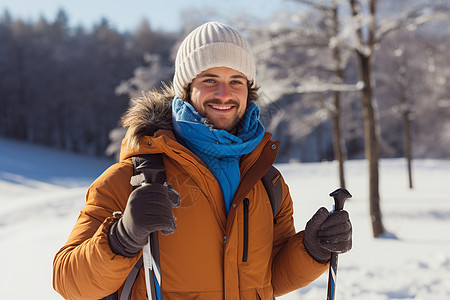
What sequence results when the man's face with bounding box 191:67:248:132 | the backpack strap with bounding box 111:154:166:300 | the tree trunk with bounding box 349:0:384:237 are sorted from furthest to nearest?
the tree trunk with bounding box 349:0:384:237, the man's face with bounding box 191:67:248:132, the backpack strap with bounding box 111:154:166:300

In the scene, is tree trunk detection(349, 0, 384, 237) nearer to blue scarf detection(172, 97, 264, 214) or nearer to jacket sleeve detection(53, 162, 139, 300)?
blue scarf detection(172, 97, 264, 214)

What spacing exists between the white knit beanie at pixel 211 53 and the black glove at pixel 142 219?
26.8 inches

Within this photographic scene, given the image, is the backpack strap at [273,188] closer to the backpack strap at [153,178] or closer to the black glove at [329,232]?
the backpack strap at [153,178]

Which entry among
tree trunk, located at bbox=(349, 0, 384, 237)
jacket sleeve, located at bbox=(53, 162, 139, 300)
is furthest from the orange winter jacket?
tree trunk, located at bbox=(349, 0, 384, 237)

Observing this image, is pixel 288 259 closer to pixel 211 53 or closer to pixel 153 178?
pixel 153 178

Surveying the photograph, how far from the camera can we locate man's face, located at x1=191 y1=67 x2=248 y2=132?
1800 mm

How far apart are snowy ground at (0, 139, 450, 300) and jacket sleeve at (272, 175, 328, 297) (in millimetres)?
2483

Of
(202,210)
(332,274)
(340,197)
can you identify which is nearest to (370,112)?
(332,274)

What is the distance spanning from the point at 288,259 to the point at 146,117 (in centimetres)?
92

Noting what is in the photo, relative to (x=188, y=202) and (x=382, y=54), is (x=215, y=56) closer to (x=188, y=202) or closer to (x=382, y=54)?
(x=188, y=202)

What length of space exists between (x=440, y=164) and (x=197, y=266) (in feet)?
64.6

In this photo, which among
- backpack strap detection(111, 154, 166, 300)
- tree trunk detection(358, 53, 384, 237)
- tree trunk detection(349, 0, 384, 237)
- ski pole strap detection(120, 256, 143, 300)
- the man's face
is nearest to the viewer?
backpack strap detection(111, 154, 166, 300)

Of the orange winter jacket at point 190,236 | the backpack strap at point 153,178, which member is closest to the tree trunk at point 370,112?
the backpack strap at point 153,178

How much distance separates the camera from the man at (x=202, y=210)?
1.43m
